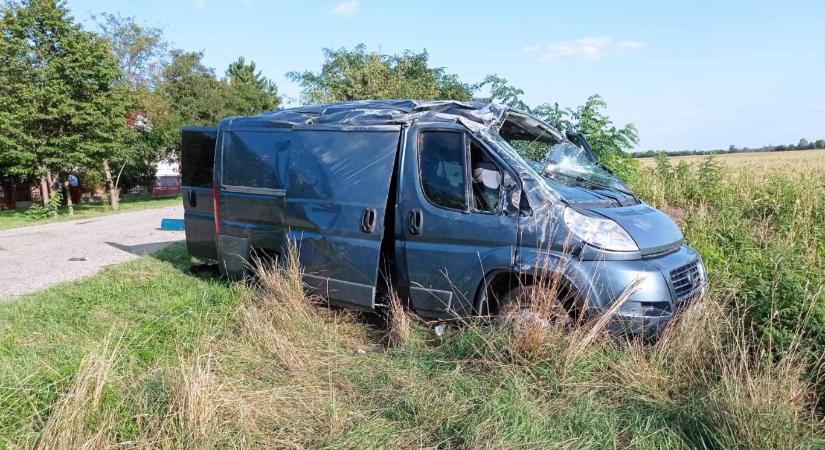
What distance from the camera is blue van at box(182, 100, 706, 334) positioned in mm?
3992

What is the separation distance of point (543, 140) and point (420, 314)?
91.6 inches

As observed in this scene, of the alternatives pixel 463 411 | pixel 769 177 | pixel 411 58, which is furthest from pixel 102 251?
pixel 411 58

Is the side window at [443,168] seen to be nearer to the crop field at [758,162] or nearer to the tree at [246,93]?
the crop field at [758,162]

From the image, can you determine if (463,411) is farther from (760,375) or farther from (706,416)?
(760,375)

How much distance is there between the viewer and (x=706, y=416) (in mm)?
2861

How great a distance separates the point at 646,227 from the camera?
4.20 meters

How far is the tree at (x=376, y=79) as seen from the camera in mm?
20672

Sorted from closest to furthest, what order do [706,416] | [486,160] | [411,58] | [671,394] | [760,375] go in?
1. [706,416]
2. [760,375]
3. [671,394]
4. [486,160]
5. [411,58]

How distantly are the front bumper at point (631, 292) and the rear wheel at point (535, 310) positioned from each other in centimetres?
18

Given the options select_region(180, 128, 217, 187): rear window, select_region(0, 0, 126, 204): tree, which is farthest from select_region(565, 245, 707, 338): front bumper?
select_region(0, 0, 126, 204): tree

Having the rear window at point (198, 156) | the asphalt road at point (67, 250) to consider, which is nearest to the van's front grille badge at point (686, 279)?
the rear window at point (198, 156)

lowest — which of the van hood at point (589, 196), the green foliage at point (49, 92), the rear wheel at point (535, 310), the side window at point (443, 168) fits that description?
the rear wheel at point (535, 310)

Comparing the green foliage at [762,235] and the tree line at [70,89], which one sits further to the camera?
the tree line at [70,89]

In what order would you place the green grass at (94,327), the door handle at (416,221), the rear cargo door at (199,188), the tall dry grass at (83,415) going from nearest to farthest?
the tall dry grass at (83,415) → the green grass at (94,327) → the door handle at (416,221) → the rear cargo door at (199,188)
